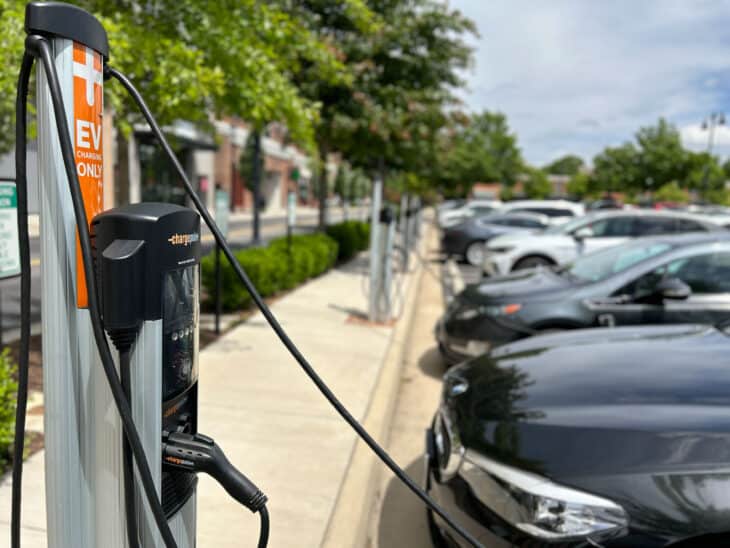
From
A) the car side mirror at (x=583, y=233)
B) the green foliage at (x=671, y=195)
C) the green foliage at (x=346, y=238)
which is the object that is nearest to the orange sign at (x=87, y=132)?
the car side mirror at (x=583, y=233)

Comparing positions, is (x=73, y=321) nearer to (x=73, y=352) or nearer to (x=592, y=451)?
(x=73, y=352)

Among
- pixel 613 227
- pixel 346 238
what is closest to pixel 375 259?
pixel 613 227

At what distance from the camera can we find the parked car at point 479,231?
16.6 meters

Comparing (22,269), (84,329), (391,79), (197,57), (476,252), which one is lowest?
(476,252)

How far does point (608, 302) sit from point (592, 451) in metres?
3.42

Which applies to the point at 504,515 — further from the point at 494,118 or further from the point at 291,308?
the point at 494,118

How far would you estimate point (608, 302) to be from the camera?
5.48 m

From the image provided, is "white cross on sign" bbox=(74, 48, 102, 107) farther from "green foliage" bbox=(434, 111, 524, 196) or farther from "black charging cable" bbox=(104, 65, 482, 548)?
"green foliage" bbox=(434, 111, 524, 196)

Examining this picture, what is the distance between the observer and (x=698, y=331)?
12.1 ft

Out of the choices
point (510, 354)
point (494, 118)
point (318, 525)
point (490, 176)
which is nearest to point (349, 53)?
point (510, 354)

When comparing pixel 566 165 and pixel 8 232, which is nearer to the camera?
pixel 8 232

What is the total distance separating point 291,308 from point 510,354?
5.38 meters

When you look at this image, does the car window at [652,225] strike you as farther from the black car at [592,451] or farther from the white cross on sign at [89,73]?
the white cross on sign at [89,73]

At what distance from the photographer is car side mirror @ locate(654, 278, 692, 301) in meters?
4.98
